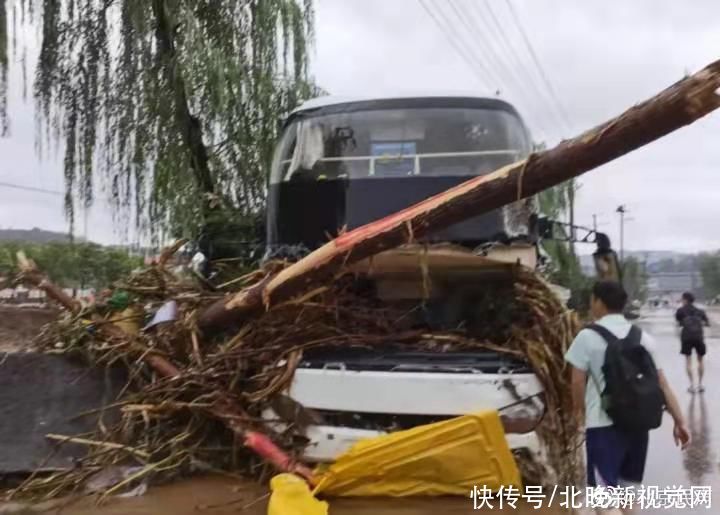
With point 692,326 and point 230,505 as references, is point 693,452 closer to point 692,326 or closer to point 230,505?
point 230,505

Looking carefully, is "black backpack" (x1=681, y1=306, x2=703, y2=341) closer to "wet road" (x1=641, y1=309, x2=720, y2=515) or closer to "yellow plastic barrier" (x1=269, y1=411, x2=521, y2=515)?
"wet road" (x1=641, y1=309, x2=720, y2=515)

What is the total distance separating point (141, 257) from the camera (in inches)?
458

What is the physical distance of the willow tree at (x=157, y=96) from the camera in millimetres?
10992

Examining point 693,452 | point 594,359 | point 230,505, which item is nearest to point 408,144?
point 594,359

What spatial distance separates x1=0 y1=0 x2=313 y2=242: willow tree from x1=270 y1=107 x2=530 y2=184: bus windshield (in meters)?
3.26

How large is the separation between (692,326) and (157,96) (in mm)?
8424

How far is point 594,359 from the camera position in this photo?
459 centimetres

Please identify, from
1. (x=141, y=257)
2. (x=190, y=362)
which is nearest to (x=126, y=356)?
(x=190, y=362)

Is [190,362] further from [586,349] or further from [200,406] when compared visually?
[586,349]

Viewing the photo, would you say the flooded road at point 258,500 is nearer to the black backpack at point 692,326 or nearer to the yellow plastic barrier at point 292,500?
the yellow plastic barrier at point 292,500

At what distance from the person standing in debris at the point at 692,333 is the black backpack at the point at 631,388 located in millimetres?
8688

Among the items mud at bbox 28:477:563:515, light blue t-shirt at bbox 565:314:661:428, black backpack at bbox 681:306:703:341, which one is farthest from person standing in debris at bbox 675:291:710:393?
light blue t-shirt at bbox 565:314:661:428

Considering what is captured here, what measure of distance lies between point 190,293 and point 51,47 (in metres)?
5.71

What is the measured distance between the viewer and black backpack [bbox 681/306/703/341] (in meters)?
12.7
